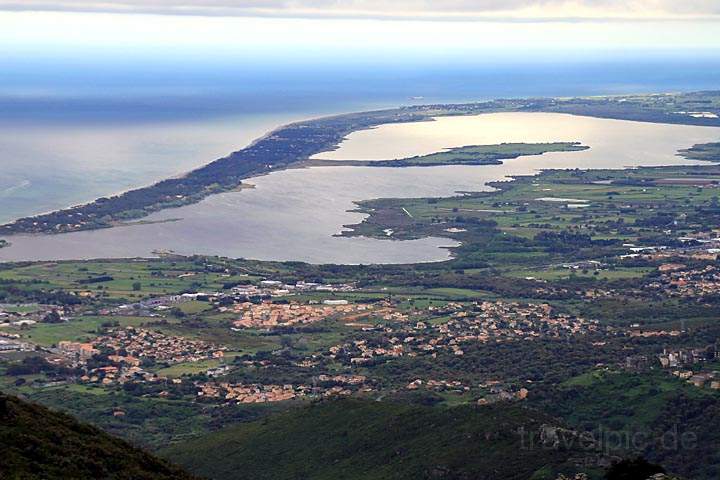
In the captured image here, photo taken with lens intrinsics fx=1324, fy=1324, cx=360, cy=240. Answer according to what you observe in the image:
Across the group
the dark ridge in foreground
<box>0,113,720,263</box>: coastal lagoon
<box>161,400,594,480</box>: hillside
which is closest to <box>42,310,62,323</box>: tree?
<box>0,113,720,263</box>: coastal lagoon

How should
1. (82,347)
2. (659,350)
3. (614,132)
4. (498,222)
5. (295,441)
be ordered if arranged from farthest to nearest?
(614,132) < (498,222) < (82,347) < (659,350) < (295,441)

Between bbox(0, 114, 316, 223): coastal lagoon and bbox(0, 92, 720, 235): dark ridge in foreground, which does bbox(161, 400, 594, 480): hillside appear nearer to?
bbox(0, 92, 720, 235): dark ridge in foreground

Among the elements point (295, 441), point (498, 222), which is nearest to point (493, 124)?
point (498, 222)

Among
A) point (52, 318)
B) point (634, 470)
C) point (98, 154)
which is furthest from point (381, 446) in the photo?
point (98, 154)

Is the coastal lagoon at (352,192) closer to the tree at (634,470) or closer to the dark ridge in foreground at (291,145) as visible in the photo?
the dark ridge in foreground at (291,145)

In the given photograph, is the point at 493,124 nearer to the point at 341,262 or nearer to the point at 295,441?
the point at 341,262

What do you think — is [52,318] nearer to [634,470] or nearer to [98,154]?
[634,470]
